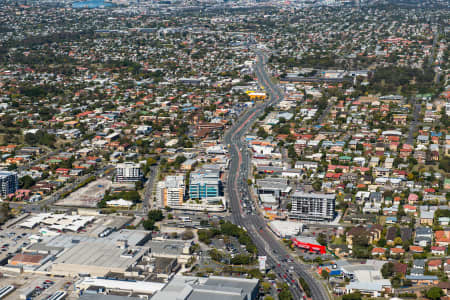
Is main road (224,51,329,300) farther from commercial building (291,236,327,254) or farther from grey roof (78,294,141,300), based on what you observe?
grey roof (78,294,141,300)

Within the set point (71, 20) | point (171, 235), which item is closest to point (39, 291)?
point (171, 235)

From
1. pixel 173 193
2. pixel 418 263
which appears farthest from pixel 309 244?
pixel 173 193

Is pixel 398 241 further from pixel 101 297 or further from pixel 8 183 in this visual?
pixel 8 183

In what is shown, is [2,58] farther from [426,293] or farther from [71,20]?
[426,293]

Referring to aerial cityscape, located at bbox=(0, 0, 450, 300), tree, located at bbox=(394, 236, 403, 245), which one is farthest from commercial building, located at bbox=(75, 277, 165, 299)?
tree, located at bbox=(394, 236, 403, 245)

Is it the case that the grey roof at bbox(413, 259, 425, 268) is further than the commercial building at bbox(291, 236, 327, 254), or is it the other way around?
the commercial building at bbox(291, 236, 327, 254)
